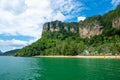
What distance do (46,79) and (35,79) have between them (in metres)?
2.75

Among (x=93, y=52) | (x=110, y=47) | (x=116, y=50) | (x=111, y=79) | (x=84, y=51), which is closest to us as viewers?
(x=111, y=79)

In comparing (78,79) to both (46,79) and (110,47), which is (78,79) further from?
(110,47)

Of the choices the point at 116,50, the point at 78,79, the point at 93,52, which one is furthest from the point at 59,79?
the point at 93,52

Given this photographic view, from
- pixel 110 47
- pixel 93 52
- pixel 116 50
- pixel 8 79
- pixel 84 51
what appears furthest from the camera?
pixel 84 51

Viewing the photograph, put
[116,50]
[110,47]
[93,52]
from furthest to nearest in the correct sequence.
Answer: [93,52], [110,47], [116,50]

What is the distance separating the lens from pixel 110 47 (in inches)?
6860

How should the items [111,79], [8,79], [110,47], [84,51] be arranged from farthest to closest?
[84,51], [110,47], [8,79], [111,79]

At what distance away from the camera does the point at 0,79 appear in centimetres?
4622

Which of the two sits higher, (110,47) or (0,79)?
(110,47)

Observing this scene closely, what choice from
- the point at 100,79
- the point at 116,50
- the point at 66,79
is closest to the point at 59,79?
the point at 66,79

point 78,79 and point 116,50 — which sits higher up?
point 116,50

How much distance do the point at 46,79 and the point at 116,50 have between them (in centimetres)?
12900

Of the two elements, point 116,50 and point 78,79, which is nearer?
point 78,79

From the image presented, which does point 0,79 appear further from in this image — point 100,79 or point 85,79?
point 100,79
